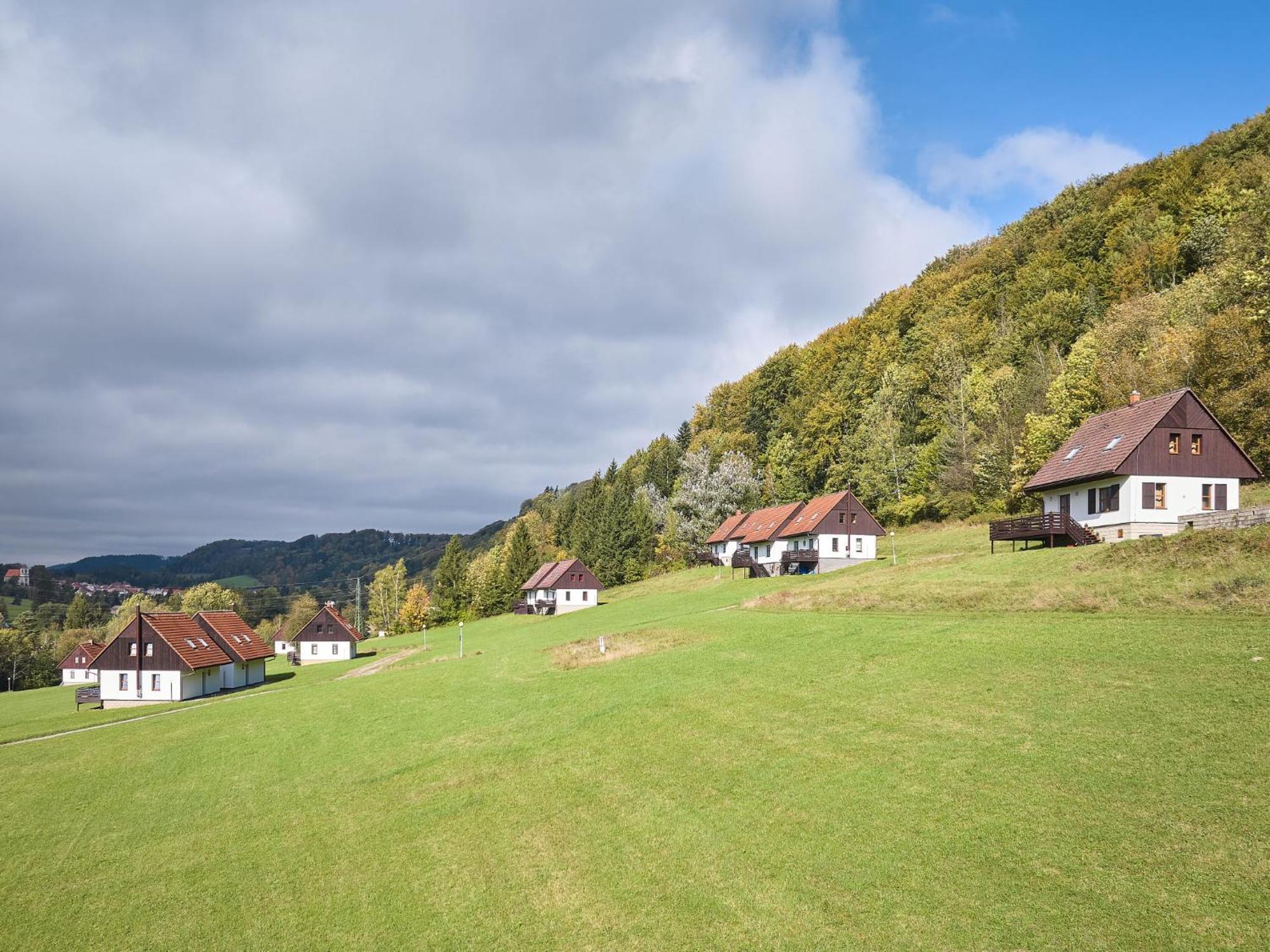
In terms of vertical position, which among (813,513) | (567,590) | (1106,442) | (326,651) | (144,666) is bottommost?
(326,651)

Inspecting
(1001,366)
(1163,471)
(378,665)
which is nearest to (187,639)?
(378,665)

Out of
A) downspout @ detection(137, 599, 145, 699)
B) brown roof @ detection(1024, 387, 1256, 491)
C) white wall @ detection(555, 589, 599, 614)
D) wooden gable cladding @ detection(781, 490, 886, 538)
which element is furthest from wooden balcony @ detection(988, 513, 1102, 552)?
downspout @ detection(137, 599, 145, 699)

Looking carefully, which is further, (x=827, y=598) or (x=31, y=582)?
(x=31, y=582)

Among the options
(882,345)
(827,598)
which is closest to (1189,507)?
(827,598)

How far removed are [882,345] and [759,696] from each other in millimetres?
95948

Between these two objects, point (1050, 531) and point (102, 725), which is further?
point (1050, 531)

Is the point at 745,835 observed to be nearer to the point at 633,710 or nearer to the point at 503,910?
the point at 503,910

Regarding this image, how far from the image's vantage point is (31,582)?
190875 mm

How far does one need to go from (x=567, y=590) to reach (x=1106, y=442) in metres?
54.4

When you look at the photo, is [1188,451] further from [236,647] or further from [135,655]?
[135,655]

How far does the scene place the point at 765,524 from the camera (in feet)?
257

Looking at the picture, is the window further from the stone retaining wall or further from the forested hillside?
the forested hillside

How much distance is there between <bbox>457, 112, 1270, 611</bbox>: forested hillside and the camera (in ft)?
177

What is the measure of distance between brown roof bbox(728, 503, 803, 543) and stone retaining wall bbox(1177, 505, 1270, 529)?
1506 inches
